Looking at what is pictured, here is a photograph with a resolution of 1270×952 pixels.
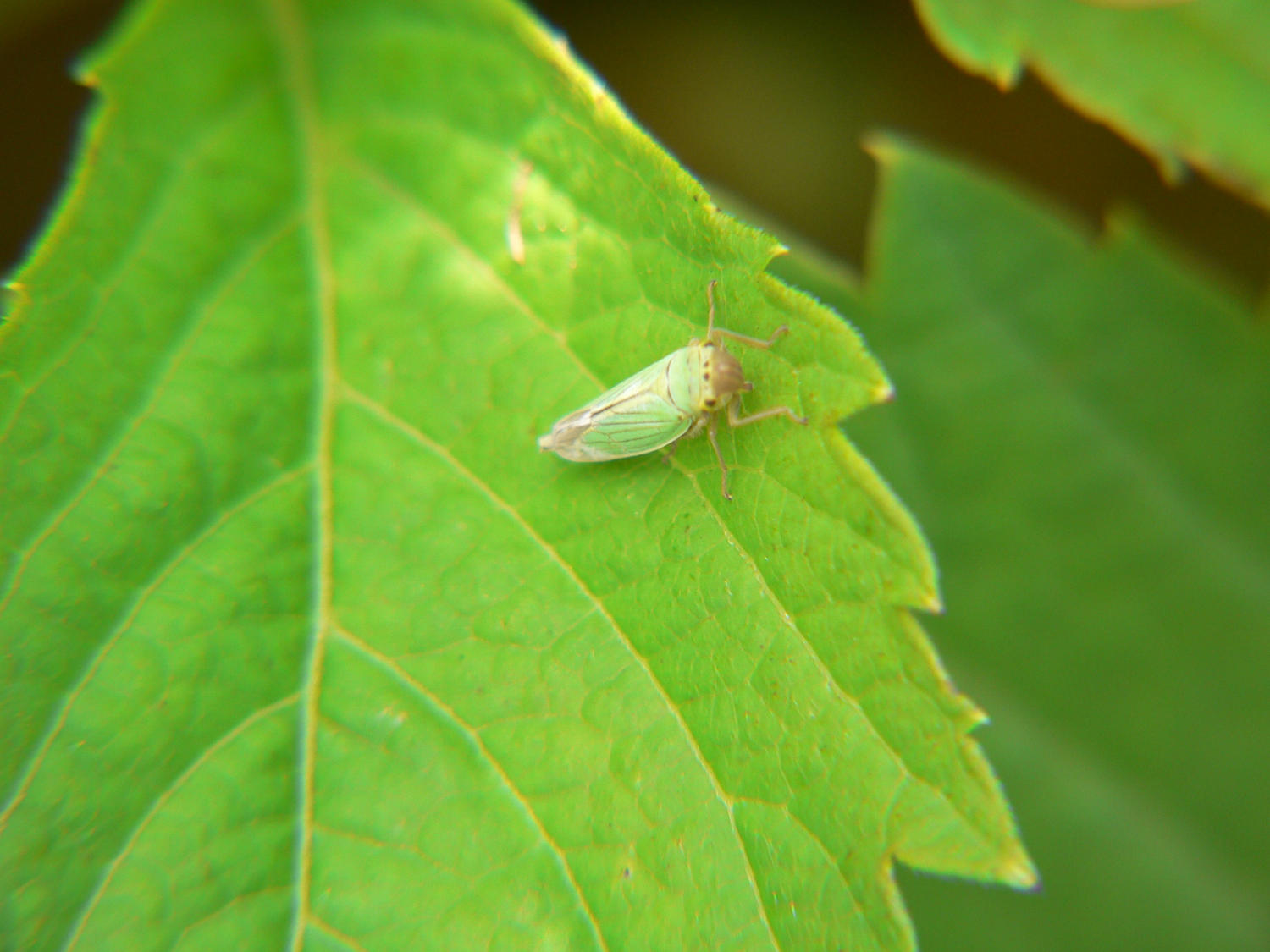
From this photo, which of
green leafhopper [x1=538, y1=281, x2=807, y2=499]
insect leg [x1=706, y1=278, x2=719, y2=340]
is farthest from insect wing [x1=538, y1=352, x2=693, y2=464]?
insect leg [x1=706, y1=278, x2=719, y2=340]

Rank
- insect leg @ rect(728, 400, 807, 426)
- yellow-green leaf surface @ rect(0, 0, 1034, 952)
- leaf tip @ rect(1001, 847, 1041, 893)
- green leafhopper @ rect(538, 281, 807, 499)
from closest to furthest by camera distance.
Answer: leaf tip @ rect(1001, 847, 1041, 893) < yellow-green leaf surface @ rect(0, 0, 1034, 952) < insect leg @ rect(728, 400, 807, 426) < green leafhopper @ rect(538, 281, 807, 499)

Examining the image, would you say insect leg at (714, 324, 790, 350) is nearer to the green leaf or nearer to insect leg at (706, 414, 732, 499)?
insect leg at (706, 414, 732, 499)

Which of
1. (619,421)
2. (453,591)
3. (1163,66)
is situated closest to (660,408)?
(619,421)

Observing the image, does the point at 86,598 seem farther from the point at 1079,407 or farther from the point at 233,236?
the point at 1079,407

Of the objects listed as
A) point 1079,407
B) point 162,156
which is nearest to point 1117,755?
point 1079,407

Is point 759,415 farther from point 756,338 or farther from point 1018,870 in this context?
point 1018,870
